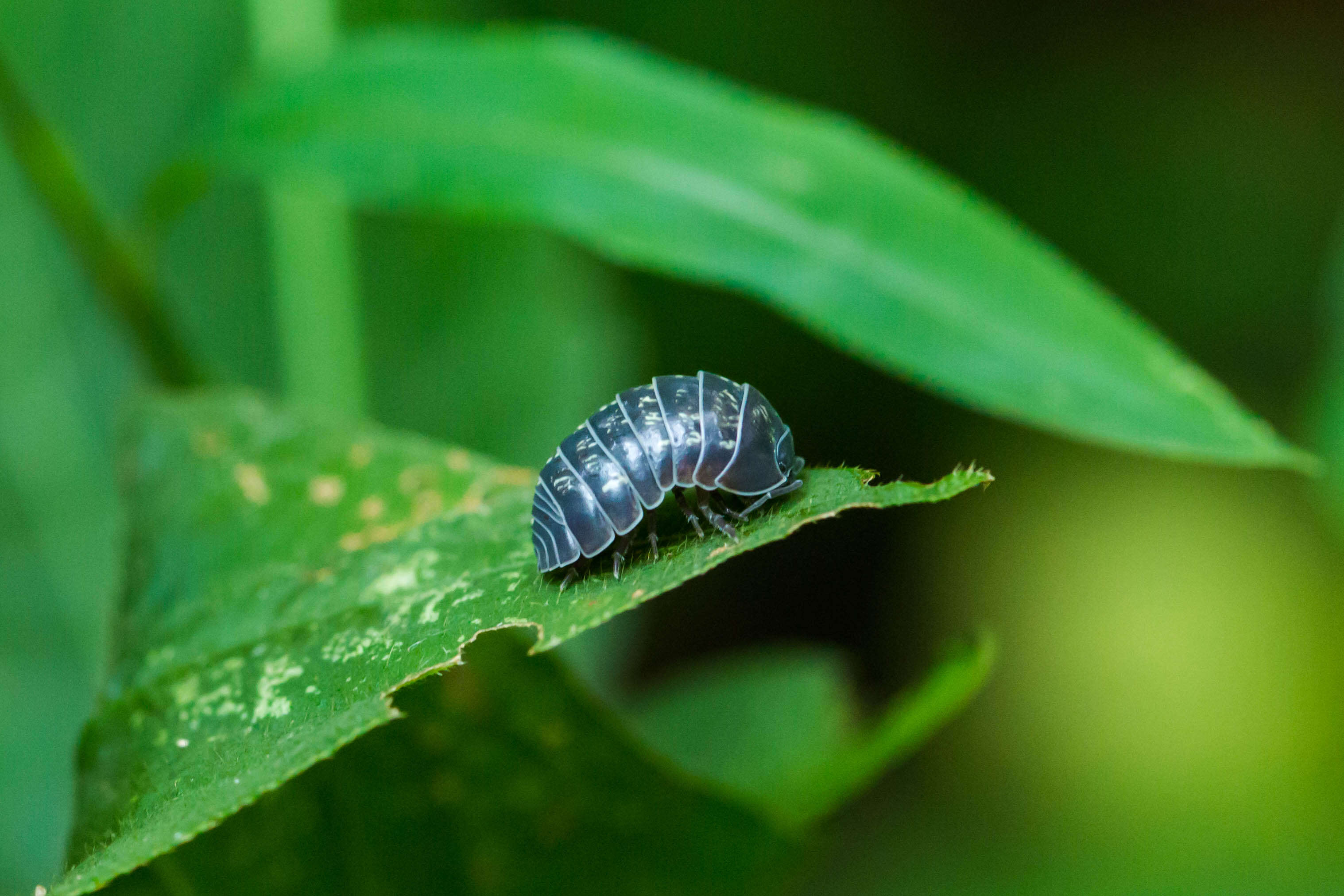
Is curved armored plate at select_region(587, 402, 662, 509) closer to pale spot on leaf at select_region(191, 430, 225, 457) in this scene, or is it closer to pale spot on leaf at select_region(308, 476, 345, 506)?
pale spot on leaf at select_region(308, 476, 345, 506)

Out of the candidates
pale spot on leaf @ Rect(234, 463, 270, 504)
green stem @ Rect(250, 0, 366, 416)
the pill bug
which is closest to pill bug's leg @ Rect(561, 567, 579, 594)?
the pill bug

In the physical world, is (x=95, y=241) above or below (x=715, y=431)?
below

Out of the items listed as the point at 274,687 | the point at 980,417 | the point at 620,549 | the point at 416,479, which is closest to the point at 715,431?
the point at 620,549

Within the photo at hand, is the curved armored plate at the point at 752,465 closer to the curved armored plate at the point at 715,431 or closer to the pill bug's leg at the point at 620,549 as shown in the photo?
the curved armored plate at the point at 715,431

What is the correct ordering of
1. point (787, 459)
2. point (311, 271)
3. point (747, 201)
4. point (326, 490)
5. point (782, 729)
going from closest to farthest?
point (787, 459)
point (326, 490)
point (747, 201)
point (782, 729)
point (311, 271)

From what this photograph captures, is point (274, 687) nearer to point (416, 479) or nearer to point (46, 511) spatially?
point (416, 479)

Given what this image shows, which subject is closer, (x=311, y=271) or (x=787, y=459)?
(x=787, y=459)

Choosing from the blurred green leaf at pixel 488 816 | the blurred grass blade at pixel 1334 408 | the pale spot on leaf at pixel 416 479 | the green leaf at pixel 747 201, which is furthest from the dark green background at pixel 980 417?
the pale spot on leaf at pixel 416 479
